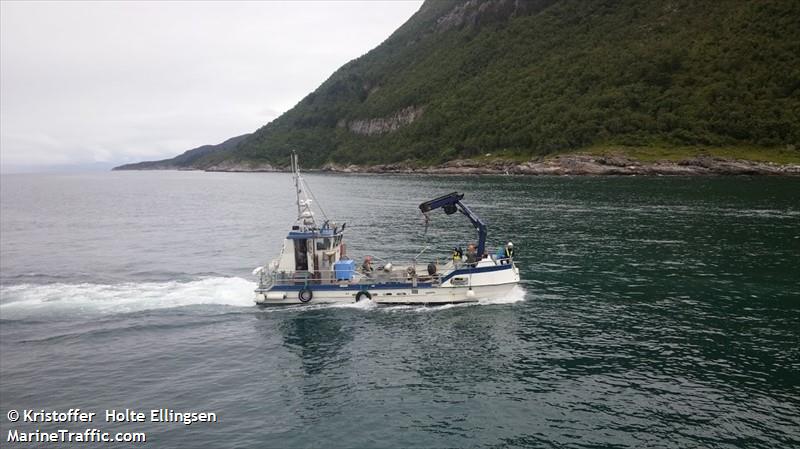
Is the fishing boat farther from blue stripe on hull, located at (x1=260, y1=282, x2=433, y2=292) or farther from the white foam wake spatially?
the white foam wake

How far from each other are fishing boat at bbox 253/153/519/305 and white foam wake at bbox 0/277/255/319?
4.13m

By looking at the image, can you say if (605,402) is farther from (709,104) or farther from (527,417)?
(709,104)

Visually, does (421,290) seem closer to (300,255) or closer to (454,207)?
(454,207)

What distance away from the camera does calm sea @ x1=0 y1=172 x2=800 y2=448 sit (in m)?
21.0

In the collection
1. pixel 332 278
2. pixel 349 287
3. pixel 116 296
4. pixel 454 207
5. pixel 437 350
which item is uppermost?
pixel 454 207

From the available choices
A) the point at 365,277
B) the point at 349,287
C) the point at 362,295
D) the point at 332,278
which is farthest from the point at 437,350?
the point at 332,278

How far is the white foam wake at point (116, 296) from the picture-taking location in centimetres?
3772

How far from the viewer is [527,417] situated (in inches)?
848

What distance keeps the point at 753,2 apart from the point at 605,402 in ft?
748

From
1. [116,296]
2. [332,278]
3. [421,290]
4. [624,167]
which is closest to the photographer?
[421,290]

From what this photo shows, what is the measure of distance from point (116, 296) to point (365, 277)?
20931 mm

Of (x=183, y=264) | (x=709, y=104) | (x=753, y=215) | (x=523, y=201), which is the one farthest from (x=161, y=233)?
(x=709, y=104)

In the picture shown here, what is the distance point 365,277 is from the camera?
3822cm

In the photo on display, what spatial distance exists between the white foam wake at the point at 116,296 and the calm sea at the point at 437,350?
269 millimetres
